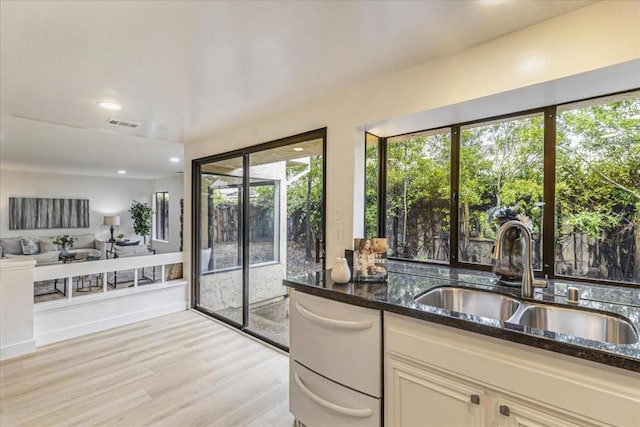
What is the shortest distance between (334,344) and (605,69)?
5.88 feet

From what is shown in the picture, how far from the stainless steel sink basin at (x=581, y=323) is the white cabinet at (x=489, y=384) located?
0.34 m

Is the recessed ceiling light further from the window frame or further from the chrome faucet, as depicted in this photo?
the window frame

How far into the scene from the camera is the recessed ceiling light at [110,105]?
2.61 metres

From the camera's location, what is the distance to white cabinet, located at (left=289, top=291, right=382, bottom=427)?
1.49 m

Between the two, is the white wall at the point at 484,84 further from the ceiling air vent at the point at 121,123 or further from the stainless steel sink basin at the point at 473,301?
the ceiling air vent at the point at 121,123

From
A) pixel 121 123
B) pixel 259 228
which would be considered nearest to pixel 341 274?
pixel 259 228

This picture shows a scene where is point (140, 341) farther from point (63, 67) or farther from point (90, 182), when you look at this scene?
point (90, 182)

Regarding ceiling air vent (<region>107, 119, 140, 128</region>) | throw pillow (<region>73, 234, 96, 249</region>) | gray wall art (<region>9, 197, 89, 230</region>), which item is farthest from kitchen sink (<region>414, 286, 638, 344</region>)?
gray wall art (<region>9, 197, 89, 230</region>)

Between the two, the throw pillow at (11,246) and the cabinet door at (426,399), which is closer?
the cabinet door at (426,399)

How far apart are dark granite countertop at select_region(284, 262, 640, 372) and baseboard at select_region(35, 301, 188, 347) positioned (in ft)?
9.44

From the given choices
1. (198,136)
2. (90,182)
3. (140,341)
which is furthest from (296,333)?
(90,182)

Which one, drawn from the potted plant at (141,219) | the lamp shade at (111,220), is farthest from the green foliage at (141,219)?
the lamp shade at (111,220)

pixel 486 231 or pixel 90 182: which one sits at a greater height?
pixel 90 182

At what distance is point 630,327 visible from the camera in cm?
121
